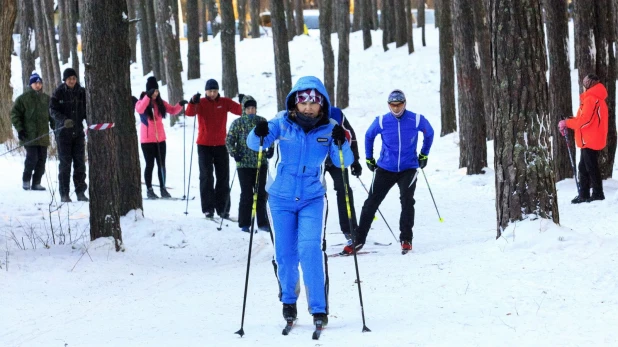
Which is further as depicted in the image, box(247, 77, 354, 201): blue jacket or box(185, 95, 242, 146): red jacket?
box(185, 95, 242, 146): red jacket

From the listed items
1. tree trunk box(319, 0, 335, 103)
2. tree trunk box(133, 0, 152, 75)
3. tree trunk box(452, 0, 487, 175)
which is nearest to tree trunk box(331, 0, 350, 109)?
tree trunk box(319, 0, 335, 103)

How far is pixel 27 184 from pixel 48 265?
556cm

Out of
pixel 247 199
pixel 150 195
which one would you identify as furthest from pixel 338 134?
pixel 150 195

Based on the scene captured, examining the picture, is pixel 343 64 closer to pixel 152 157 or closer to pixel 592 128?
pixel 152 157

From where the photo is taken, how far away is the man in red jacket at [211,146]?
1168cm

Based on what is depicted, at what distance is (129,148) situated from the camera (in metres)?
10.8

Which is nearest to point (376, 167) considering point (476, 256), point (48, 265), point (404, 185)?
point (404, 185)

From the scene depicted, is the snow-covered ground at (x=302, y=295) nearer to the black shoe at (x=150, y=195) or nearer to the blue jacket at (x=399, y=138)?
the black shoe at (x=150, y=195)

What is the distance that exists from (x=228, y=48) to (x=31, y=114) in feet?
44.5

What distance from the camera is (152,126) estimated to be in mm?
13281

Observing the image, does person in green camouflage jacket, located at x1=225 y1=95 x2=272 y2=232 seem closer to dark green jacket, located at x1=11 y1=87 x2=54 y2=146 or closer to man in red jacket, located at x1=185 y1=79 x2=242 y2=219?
man in red jacket, located at x1=185 y1=79 x2=242 y2=219

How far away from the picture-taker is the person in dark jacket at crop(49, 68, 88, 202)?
12336 mm

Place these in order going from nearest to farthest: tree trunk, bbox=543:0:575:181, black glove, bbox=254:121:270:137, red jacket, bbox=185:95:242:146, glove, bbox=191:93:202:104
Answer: black glove, bbox=254:121:270:137
glove, bbox=191:93:202:104
red jacket, bbox=185:95:242:146
tree trunk, bbox=543:0:575:181

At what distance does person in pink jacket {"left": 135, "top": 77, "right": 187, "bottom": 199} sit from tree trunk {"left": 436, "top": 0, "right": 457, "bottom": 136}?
960cm
